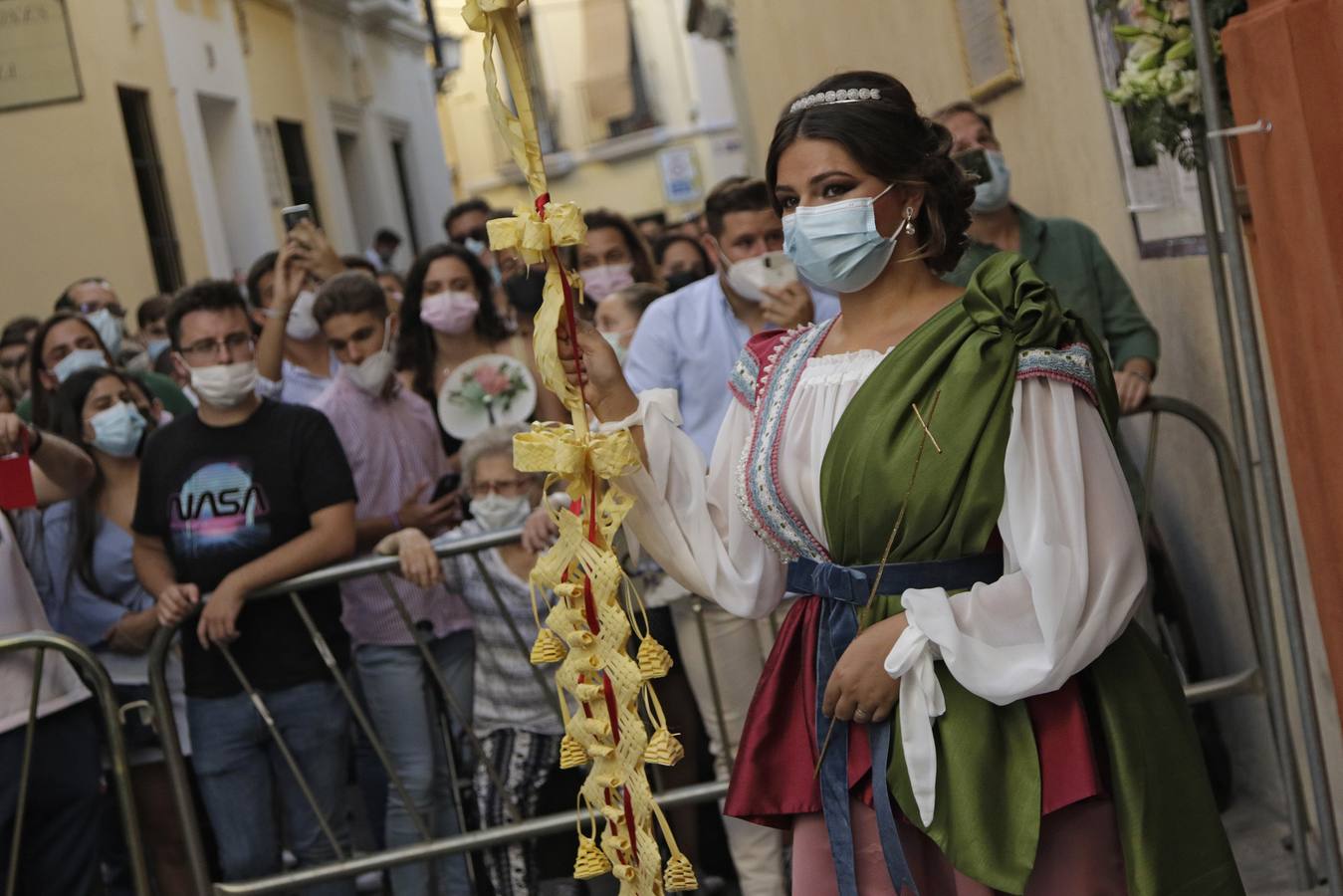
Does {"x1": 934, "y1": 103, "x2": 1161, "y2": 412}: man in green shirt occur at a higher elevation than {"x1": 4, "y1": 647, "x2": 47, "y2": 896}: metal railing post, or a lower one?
higher

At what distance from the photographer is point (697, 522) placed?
10.1ft

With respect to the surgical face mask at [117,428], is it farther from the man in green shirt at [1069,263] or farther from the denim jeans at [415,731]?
the man in green shirt at [1069,263]

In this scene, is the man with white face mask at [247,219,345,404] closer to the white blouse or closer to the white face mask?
the white face mask

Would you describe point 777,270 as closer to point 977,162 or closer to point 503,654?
point 977,162

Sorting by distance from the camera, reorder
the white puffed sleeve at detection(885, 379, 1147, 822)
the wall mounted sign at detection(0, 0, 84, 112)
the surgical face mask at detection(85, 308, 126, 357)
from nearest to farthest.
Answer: the white puffed sleeve at detection(885, 379, 1147, 822) < the surgical face mask at detection(85, 308, 126, 357) < the wall mounted sign at detection(0, 0, 84, 112)

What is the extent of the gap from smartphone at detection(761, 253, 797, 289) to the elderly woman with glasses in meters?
0.88

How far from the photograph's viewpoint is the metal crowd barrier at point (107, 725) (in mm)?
4770

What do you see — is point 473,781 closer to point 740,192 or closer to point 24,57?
point 740,192

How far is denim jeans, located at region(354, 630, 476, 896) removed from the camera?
17.5 ft

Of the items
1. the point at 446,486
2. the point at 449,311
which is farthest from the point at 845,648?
the point at 449,311

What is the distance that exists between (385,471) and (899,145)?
10.5 ft

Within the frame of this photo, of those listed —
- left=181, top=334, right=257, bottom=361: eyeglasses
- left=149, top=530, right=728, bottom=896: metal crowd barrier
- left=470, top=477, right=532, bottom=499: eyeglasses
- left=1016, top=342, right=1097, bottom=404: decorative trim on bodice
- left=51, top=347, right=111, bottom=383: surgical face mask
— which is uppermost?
left=51, top=347, right=111, bottom=383: surgical face mask

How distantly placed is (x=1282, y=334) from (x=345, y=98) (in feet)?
61.1

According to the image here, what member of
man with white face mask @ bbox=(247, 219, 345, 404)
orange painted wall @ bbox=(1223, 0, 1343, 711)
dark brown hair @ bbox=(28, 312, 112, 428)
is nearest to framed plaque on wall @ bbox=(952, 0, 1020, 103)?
man with white face mask @ bbox=(247, 219, 345, 404)
